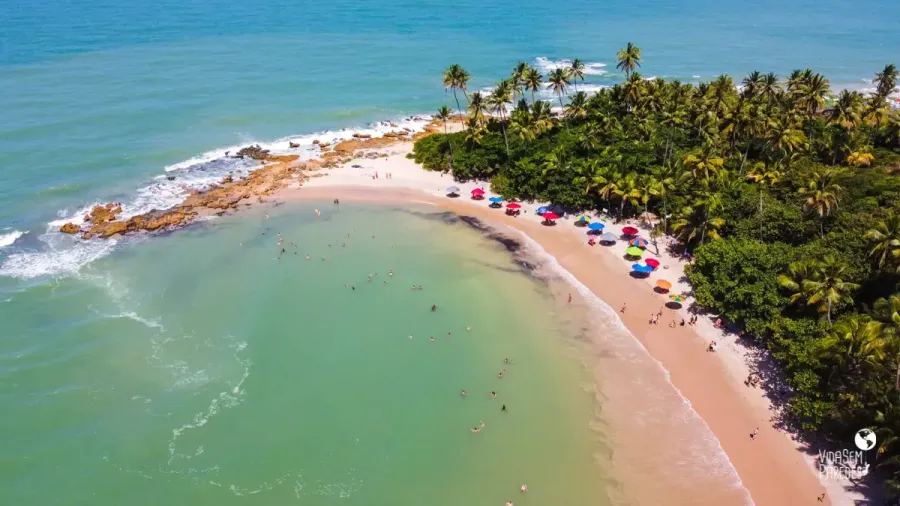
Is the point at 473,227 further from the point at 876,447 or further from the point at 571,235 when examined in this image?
the point at 876,447

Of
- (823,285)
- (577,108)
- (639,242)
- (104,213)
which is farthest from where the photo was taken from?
(577,108)

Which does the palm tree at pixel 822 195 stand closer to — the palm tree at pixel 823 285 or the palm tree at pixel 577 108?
the palm tree at pixel 823 285

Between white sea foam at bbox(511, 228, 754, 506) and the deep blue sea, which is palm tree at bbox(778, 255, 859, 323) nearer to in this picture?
white sea foam at bbox(511, 228, 754, 506)

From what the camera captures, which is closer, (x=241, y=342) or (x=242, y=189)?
(x=241, y=342)

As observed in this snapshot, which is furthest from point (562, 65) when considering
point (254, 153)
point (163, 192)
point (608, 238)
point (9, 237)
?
point (9, 237)

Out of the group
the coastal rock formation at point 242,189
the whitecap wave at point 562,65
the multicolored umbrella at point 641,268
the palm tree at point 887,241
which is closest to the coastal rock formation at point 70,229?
the coastal rock formation at point 242,189

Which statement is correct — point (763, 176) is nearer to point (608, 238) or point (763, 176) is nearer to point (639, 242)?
point (639, 242)
